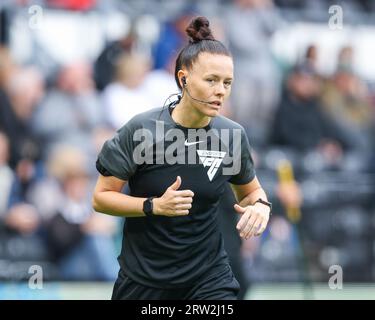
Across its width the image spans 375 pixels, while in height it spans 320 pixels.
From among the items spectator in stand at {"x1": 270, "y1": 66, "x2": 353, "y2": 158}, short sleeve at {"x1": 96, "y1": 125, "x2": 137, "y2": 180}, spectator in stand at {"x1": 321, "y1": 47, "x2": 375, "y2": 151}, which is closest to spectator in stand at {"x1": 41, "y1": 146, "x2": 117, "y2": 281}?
spectator in stand at {"x1": 270, "y1": 66, "x2": 353, "y2": 158}

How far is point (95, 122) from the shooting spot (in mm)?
11812

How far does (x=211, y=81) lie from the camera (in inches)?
224

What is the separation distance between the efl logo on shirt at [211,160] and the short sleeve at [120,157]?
1.26ft

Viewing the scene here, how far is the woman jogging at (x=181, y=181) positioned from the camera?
223 inches

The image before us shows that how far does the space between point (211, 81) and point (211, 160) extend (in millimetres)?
446

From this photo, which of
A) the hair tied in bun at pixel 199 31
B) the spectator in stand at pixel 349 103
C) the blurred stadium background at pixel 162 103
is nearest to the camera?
the hair tied in bun at pixel 199 31

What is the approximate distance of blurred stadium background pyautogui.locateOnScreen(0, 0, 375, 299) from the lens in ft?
38.0

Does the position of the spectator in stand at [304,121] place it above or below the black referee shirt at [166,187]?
above

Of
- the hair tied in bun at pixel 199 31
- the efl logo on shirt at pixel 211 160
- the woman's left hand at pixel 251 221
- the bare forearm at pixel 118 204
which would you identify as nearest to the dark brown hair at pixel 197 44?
the hair tied in bun at pixel 199 31

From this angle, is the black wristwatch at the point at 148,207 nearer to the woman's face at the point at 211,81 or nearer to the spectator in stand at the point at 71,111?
the woman's face at the point at 211,81

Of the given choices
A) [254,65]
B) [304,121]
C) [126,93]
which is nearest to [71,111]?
[126,93]

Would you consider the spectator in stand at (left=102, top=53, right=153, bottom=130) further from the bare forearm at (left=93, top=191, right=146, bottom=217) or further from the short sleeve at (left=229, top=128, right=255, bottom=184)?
the bare forearm at (left=93, top=191, right=146, bottom=217)
